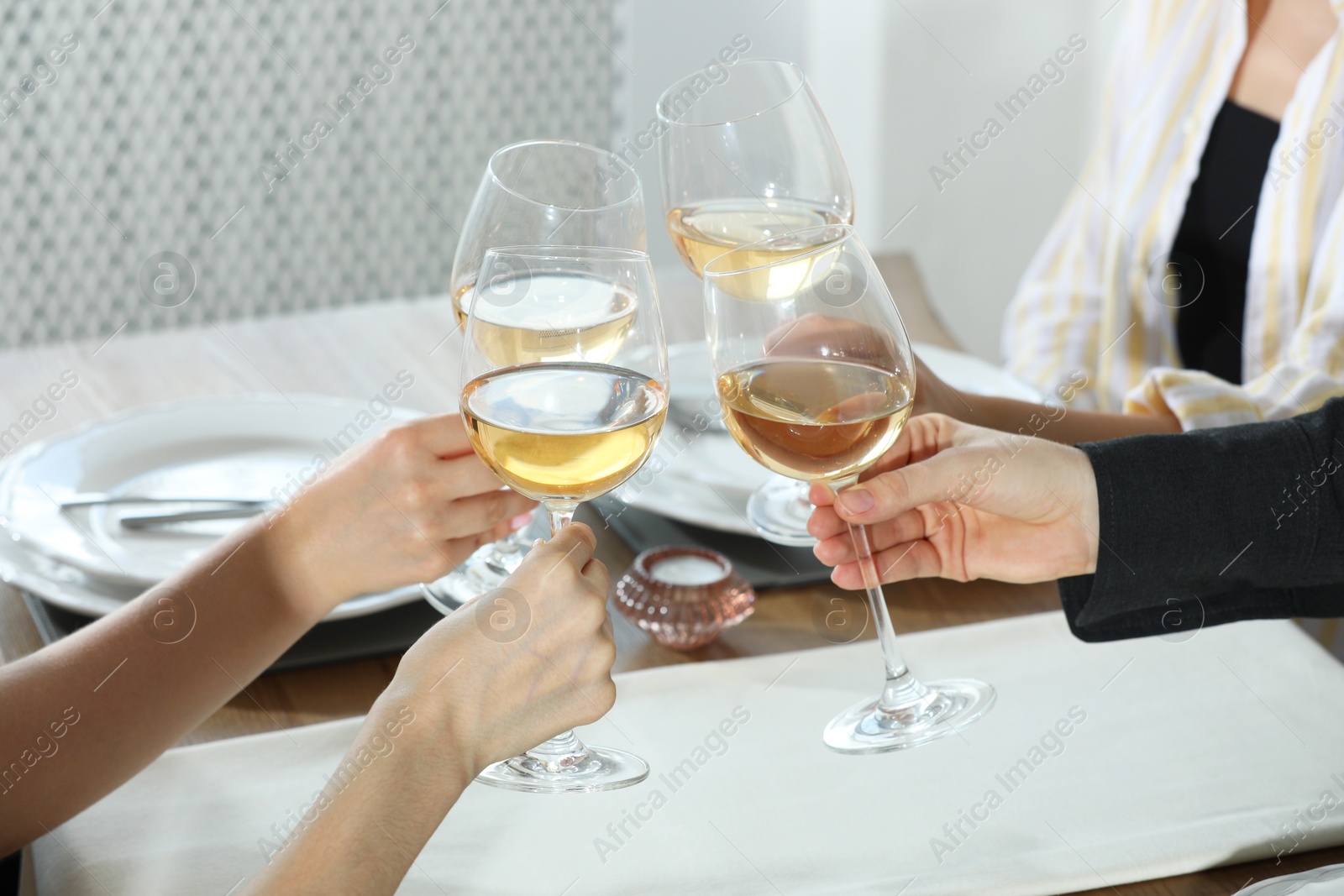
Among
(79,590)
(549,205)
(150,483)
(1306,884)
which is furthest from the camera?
(150,483)

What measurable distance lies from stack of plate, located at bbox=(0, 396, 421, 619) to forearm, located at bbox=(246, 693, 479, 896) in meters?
0.26

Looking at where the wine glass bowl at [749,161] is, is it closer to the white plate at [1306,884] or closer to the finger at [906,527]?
the finger at [906,527]

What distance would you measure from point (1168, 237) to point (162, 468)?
1.10m

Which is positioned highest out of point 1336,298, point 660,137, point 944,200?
point 660,137

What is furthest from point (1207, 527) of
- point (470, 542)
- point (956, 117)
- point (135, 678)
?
point (956, 117)

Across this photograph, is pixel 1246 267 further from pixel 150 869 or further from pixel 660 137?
pixel 150 869

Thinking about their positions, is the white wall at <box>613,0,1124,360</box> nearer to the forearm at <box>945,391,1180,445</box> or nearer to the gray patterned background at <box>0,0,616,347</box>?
the gray patterned background at <box>0,0,616,347</box>

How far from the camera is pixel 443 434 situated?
81 cm

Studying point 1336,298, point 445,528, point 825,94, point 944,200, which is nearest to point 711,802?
point 445,528

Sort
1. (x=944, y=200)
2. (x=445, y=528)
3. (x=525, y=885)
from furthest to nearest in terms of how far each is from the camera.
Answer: (x=944, y=200), (x=445, y=528), (x=525, y=885)

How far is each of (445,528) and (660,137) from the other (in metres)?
0.29

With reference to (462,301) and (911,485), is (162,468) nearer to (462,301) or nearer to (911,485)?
(462,301)

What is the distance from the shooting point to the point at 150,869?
636 millimetres

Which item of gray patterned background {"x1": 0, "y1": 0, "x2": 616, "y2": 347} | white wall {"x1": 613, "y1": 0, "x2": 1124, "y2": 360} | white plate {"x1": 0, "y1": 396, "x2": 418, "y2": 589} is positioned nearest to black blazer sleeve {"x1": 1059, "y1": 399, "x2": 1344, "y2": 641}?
white plate {"x1": 0, "y1": 396, "x2": 418, "y2": 589}
